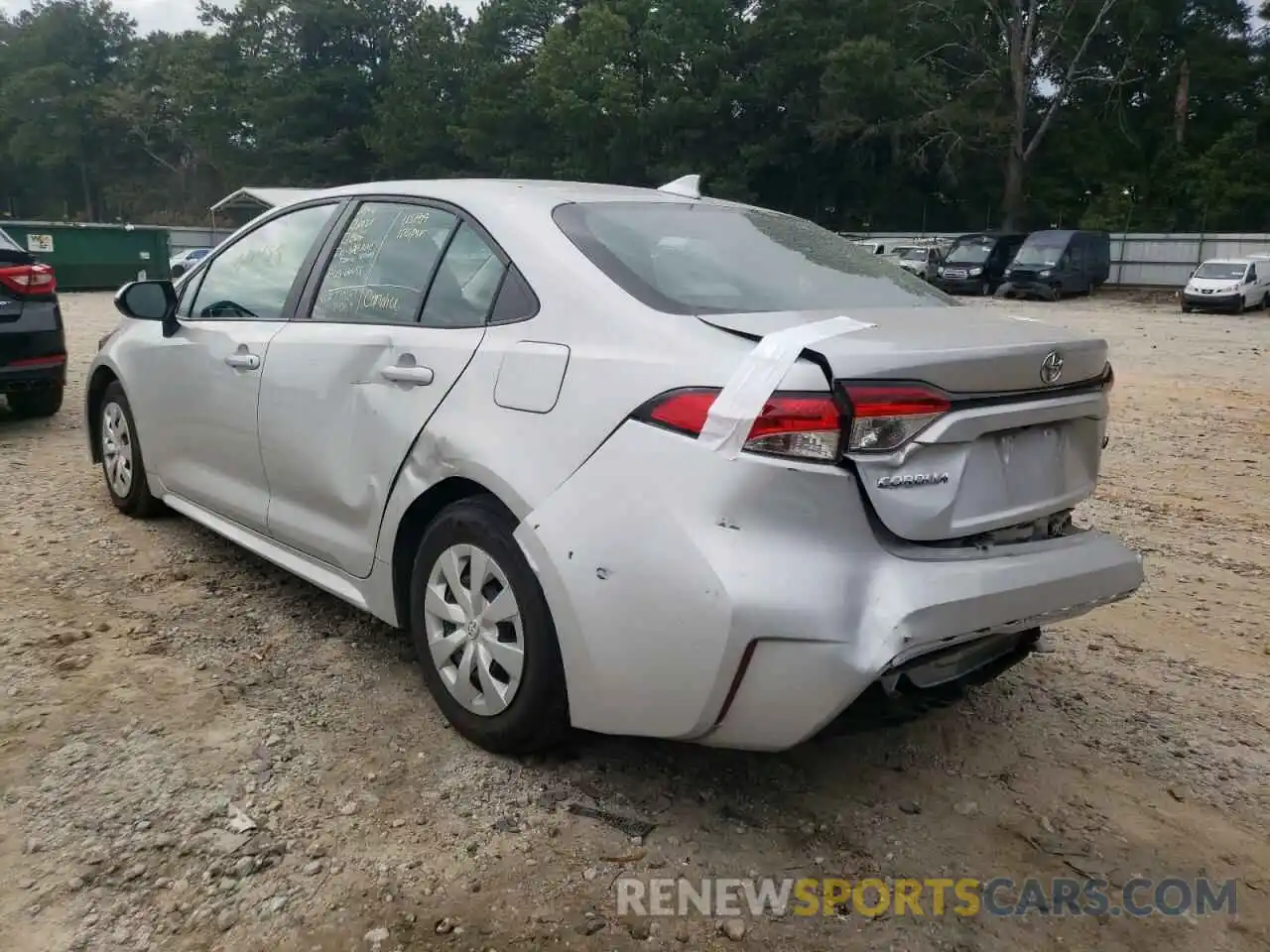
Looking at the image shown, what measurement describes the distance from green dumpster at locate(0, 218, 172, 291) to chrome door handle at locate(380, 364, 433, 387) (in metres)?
28.0

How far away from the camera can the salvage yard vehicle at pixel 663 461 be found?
2.24 metres

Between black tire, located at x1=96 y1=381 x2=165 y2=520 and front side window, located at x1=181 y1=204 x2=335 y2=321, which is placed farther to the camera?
black tire, located at x1=96 y1=381 x2=165 y2=520

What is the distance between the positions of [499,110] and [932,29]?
1948cm

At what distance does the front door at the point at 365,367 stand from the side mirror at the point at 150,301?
1.02 meters

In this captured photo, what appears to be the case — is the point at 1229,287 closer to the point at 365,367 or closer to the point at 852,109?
the point at 852,109

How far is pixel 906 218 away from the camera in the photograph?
1811 inches

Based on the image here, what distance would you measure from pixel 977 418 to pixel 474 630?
141 cm

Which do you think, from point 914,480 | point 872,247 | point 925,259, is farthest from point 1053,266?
point 914,480

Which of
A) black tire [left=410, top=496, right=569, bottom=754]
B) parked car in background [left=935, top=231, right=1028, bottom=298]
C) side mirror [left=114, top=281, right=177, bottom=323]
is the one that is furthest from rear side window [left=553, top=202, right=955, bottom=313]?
parked car in background [left=935, top=231, right=1028, bottom=298]

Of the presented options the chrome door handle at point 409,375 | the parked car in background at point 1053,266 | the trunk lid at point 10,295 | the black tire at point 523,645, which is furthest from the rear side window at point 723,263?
the parked car in background at point 1053,266

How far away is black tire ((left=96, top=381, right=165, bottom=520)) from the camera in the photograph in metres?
4.71

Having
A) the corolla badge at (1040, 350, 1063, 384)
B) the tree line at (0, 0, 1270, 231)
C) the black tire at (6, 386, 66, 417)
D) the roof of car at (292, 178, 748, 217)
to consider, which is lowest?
the black tire at (6, 386, 66, 417)

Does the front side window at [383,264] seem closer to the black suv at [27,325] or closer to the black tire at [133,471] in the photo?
the black tire at [133,471]

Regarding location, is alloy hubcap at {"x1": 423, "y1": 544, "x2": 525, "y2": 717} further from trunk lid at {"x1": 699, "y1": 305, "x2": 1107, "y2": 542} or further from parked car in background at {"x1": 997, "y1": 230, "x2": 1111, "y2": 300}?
parked car in background at {"x1": 997, "y1": 230, "x2": 1111, "y2": 300}
